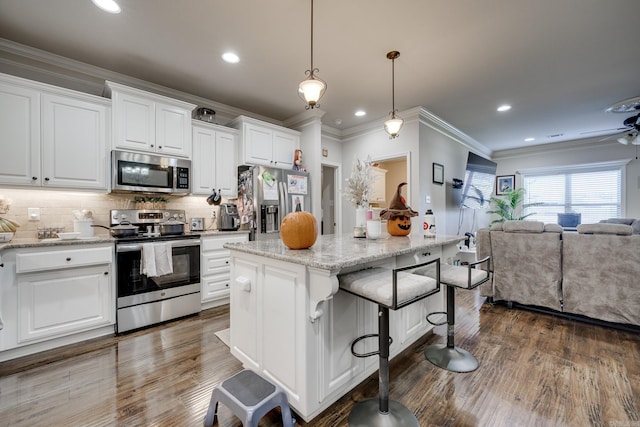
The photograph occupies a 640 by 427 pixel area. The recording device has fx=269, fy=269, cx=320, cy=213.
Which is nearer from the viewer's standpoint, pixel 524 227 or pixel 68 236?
pixel 68 236

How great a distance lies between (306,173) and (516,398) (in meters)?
3.39

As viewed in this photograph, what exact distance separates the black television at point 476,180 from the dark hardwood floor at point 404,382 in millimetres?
3326

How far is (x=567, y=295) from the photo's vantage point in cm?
287

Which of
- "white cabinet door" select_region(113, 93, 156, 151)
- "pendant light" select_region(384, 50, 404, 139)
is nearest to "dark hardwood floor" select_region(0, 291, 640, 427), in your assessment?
"white cabinet door" select_region(113, 93, 156, 151)

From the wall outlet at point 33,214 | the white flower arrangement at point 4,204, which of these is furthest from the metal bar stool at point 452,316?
the white flower arrangement at point 4,204

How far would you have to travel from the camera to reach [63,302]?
230 centimetres

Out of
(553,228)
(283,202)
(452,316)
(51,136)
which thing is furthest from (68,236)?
(553,228)

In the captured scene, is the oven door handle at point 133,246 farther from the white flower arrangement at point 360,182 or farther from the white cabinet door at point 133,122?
the white flower arrangement at point 360,182

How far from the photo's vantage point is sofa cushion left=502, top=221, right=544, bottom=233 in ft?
9.92

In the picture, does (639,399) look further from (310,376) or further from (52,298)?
(52,298)

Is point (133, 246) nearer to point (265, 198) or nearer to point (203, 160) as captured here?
point (203, 160)

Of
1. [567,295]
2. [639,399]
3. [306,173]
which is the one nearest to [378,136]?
[306,173]

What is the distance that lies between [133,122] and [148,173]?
21.7 inches

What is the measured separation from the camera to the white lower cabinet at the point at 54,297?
2.10 metres
